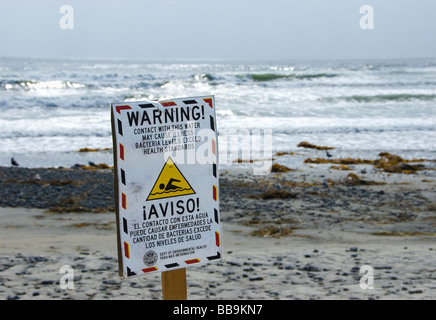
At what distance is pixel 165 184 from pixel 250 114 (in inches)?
900

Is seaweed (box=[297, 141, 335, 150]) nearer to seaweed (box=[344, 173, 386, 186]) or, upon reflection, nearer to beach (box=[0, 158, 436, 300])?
beach (box=[0, 158, 436, 300])

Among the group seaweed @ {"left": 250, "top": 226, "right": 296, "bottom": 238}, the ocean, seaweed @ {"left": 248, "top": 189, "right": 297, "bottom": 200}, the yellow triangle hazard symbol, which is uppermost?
the yellow triangle hazard symbol

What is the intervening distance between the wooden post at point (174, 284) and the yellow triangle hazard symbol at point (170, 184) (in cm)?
43

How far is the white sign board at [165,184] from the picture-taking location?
8.97ft

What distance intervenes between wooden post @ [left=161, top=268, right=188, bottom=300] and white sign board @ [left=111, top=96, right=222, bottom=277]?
5cm

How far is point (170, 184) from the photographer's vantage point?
9.41 ft

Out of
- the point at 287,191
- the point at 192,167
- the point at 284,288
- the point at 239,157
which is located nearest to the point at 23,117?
the point at 239,157

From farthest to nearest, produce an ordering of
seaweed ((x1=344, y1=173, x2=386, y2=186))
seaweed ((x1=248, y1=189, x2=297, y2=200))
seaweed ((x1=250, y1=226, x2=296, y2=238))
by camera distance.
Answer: seaweed ((x1=344, y1=173, x2=386, y2=186)) < seaweed ((x1=248, y1=189, x2=297, y2=200)) < seaweed ((x1=250, y1=226, x2=296, y2=238))

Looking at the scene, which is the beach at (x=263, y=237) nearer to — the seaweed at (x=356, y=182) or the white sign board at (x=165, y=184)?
the seaweed at (x=356, y=182)

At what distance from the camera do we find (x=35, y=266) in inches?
219

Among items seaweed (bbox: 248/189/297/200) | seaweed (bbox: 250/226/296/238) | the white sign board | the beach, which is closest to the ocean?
the beach

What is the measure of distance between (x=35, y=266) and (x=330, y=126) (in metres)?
16.9

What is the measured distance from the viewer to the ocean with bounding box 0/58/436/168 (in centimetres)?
1570

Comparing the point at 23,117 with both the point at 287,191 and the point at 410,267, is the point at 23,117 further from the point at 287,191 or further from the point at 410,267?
the point at 410,267
